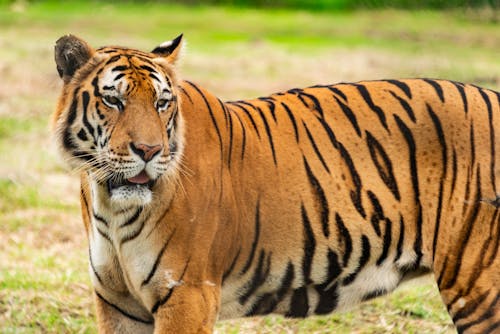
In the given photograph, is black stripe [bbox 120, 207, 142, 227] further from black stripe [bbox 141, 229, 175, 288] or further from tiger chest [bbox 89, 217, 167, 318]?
black stripe [bbox 141, 229, 175, 288]

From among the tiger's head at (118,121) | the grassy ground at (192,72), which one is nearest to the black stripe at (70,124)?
the tiger's head at (118,121)

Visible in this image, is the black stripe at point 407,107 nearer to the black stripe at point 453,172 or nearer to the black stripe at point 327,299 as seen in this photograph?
the black stripe at point 453,172

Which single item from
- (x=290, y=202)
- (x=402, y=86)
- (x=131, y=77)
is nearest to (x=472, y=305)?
(x=290, y=202)

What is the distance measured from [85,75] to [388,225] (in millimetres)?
1196

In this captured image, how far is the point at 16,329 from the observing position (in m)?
4.46

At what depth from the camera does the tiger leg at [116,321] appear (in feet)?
11.7

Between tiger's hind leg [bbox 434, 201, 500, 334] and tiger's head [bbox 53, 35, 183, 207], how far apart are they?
1045mm

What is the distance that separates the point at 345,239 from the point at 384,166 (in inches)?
11.8

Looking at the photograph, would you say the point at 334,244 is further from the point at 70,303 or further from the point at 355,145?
the point at 70,303

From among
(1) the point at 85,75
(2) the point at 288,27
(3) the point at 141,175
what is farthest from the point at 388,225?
(2) the point at 288,27

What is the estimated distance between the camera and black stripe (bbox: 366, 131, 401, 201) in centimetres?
366

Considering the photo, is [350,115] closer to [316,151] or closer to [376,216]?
[316,151]

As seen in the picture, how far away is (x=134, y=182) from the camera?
325cm

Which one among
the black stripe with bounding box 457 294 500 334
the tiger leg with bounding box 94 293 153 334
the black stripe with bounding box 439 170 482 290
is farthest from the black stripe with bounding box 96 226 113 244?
the black stripe with bounding box 457 294 500 334
